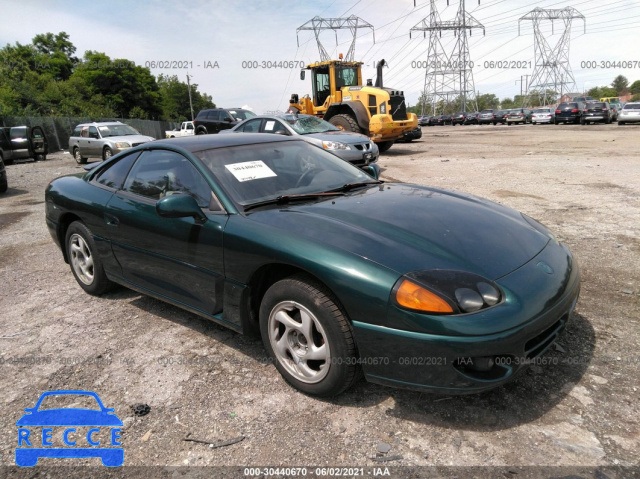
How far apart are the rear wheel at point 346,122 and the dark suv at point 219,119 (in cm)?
480

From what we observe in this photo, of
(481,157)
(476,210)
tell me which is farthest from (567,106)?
(476,210)

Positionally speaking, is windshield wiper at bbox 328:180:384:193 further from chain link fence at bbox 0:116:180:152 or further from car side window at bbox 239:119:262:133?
chain link fence at bbox 0:116:180:152

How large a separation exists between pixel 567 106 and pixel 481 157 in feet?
77.3

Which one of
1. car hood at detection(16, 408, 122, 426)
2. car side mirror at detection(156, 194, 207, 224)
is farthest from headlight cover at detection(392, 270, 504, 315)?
car hood at detection(16, 408, 122, 426)

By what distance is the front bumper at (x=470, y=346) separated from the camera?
2.08 metres

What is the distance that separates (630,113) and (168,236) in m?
33.5

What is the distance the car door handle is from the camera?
3555mm

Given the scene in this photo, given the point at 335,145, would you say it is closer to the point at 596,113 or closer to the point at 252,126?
the point at 252,126

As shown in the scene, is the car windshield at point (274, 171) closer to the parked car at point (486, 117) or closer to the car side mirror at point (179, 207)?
the car side mirror at point (179, 207)

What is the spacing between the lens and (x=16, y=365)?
121 inches

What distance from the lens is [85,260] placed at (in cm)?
411

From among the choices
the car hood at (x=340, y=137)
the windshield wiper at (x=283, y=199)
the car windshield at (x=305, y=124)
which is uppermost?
the car windshield at (x=305, y=124)

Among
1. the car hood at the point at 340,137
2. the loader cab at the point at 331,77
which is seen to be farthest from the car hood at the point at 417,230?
the loader cab at the point at 331,77

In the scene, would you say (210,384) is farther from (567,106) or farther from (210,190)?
(567,106)
